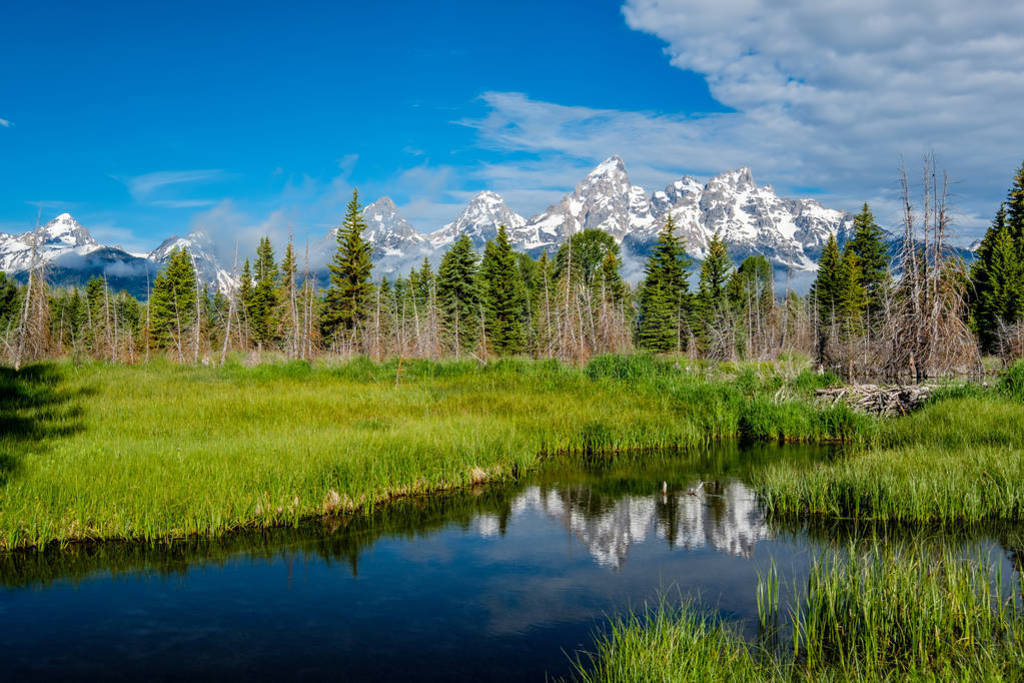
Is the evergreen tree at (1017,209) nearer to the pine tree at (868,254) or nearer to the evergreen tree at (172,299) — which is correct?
the pine tree at (868,254)

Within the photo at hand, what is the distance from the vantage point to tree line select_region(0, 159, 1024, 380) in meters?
35.4

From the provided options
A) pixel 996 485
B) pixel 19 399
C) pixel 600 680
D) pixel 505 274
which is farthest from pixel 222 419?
pixel 505 274

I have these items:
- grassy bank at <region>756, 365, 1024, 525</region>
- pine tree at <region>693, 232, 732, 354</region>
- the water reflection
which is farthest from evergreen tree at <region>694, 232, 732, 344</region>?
the water reflection

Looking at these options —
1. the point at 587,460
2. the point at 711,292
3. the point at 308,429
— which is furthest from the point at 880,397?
the point at 711,292

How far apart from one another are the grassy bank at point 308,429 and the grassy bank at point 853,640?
594 cm

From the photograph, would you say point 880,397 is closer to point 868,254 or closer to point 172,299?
point 868,254

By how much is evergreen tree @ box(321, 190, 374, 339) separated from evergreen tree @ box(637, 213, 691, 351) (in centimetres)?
2585

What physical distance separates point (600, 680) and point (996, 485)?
8.38 m

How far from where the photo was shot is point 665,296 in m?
60.2

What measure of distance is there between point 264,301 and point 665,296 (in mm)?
40901

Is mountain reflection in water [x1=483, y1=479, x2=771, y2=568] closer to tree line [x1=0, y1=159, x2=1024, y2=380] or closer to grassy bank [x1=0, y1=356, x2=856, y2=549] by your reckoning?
grassy bank [x1=0, y1=356, x2=856, y2=549]

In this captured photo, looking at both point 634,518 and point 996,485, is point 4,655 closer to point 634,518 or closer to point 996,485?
point 634,518

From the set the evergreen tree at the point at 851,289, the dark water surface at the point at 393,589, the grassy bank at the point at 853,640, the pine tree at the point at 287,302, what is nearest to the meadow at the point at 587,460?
the grassy bank at the point at 853,640

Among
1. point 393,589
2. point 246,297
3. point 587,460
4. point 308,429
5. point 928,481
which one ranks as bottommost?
point 393,589
